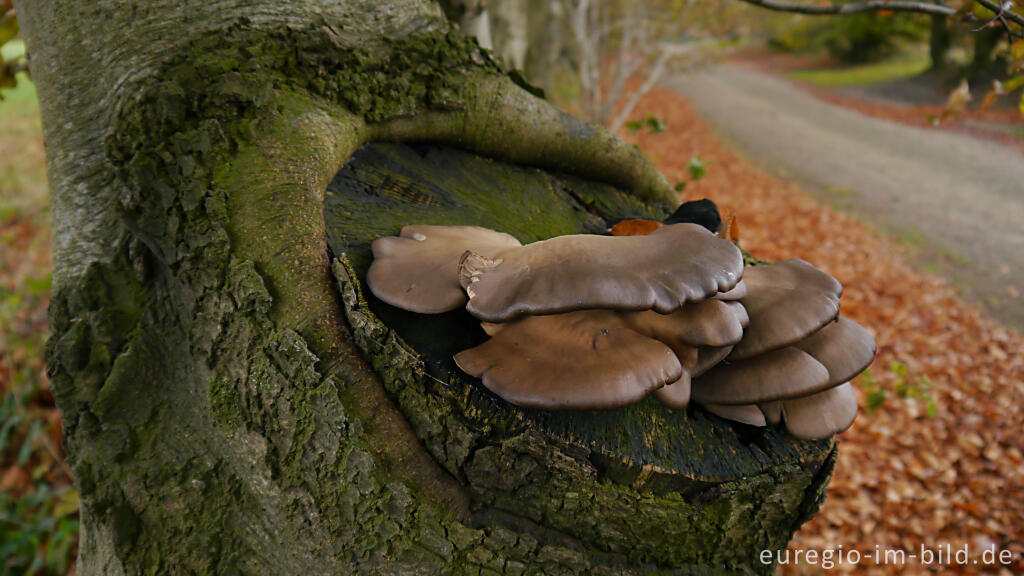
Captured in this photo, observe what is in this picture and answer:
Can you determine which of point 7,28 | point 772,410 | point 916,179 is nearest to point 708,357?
point 772,410

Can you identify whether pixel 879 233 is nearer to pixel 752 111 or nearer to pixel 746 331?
pixel 746 331

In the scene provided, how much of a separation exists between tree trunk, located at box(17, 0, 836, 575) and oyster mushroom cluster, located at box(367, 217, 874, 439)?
0.35 feet

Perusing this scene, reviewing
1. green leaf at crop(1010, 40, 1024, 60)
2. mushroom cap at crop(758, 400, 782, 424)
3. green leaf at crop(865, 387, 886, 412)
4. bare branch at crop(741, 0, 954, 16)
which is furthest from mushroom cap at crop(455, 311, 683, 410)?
green leaf at crop(865, 387, 886, 412)

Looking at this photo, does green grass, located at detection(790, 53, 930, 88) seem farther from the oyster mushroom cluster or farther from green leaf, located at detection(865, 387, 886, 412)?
the oyster mushroom cluster

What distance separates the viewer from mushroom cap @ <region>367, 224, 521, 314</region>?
1442 mm

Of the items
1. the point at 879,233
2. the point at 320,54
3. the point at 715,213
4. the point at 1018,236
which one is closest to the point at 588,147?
the point at 715,213

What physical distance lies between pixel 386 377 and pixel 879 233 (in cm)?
1014

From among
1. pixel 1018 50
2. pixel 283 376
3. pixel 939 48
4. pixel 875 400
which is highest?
pixel 1018 50

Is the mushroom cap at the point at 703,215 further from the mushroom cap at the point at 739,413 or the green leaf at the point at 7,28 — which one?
the green leaf at the point at 7,28

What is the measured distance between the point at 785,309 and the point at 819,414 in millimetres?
391

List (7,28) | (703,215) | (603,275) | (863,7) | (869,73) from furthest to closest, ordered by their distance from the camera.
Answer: (869,73) < (7,28) < (863,7) < (703,215) < (603,275)

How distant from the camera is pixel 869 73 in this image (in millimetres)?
28031

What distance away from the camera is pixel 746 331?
1.61 m

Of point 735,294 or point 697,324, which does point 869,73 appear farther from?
point 697,324
